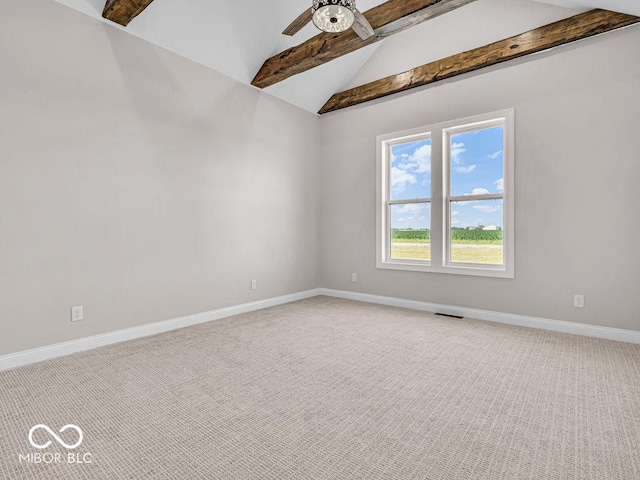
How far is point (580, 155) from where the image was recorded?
3.30 metres

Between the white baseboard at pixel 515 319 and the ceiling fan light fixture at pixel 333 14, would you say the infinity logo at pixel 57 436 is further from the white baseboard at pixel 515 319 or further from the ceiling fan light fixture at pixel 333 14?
the white baseboard at pixel 515 319

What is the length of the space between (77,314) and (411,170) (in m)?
4.10

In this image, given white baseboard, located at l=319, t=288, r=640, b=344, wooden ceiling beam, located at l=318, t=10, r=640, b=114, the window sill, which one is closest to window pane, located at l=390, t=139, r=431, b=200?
wooden ceiling beam, located at l=318, t=10, r=640, b=114

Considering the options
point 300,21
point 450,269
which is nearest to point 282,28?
point 300,21

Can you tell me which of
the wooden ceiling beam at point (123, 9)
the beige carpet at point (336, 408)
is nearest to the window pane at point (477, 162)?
the beige carpet at point (336, 408)

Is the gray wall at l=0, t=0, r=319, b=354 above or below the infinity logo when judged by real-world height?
above

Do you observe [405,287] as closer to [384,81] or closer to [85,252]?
[384,81]

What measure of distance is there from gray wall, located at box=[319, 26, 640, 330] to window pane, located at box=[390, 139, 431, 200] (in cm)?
41

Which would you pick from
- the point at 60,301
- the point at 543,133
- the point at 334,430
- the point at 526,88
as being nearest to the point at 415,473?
the point at 334,430

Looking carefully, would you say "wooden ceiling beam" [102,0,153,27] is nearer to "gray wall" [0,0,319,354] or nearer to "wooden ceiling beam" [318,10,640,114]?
"gray wall" [0,0,319,354]

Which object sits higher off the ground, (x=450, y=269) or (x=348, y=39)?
(x=348, y=39)

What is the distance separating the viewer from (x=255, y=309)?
173 inches

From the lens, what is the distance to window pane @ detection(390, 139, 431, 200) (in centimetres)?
450

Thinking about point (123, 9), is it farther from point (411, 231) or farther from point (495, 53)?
point (411, 231)
